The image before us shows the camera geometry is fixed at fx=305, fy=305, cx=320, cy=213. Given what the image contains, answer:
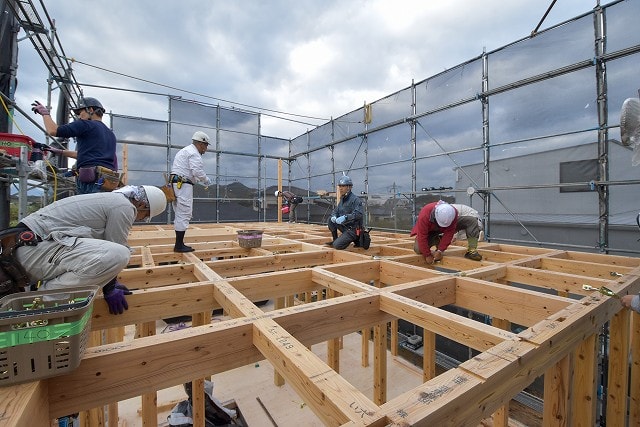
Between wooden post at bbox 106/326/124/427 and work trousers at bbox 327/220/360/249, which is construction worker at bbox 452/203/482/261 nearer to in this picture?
work trousers at bbox 327/220/360/249

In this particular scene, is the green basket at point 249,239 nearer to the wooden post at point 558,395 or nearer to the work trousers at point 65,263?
the work trousers at point 65,263

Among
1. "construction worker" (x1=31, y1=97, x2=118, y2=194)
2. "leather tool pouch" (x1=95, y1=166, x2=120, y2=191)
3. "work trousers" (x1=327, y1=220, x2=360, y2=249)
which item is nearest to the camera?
"construction worker" (x1=31, y1=97, x2=118, y2=194)

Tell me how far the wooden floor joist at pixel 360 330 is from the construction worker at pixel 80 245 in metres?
0.24

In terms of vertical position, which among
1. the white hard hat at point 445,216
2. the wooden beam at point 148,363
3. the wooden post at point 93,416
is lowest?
the wooden post at point 93,416

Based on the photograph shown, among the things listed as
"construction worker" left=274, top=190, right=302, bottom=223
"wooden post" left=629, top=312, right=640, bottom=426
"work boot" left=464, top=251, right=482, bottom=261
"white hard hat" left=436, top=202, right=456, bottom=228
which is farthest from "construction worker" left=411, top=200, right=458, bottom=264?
"construction worker" left=274, top=190, right=302, bottom=223

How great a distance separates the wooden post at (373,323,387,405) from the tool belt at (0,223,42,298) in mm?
2101

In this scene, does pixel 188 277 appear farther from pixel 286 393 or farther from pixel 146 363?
pixel 286 393

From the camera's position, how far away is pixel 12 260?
1.47 meters

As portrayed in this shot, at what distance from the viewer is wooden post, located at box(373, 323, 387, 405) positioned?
234cm

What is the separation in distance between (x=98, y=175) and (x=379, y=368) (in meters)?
3.12

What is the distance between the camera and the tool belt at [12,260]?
1.44m

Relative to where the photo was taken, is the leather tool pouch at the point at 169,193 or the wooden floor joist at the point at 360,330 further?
the leather tool pouch at the point at 169,193

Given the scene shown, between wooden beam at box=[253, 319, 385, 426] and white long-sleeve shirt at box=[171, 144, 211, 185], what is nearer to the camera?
wooden beam at box=[253, 319, 385, 426]

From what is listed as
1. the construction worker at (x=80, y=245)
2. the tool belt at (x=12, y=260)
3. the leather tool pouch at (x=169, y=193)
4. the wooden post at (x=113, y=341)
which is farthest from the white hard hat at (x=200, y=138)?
the tool belt at (x=12, y=260)
